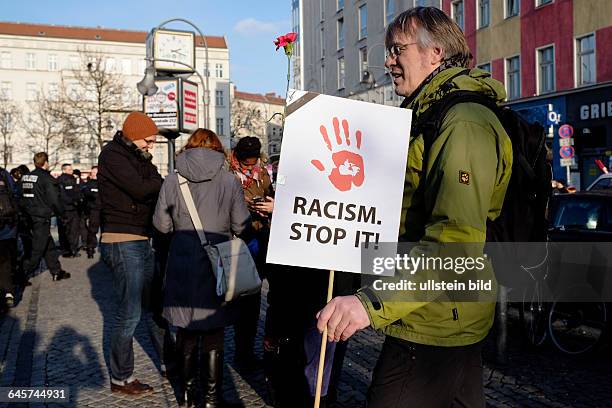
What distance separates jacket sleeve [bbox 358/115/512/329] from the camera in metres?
1.94

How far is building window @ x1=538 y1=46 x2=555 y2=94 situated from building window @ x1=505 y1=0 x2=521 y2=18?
83.1 inches

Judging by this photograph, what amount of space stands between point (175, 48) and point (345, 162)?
20.1m

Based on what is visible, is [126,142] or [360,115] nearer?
[360,115]

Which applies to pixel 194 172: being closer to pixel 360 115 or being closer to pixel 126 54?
pixel 360 115

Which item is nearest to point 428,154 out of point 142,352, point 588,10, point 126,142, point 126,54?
Answer: point 126,142

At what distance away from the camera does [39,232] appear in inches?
420

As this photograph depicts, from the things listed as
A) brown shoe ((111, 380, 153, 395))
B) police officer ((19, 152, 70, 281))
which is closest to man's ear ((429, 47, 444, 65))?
brown shoe ((111, 380, 153, 395))

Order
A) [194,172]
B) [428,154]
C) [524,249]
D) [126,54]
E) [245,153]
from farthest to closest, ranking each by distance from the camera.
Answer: [126,54] < [245,153] < [194,172] < [524,249] < [428,154]

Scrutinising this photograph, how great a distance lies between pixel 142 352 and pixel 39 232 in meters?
5.16

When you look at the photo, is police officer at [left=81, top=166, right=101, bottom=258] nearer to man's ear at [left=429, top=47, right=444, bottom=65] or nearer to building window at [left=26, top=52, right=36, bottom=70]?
man's ear at [left=429, top=47, right=444, bottom=65]

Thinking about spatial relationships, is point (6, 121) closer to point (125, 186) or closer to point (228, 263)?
point (125, 186)

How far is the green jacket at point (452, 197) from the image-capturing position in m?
1.95

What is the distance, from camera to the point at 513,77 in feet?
87.9

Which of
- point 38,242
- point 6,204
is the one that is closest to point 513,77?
point 38,242
